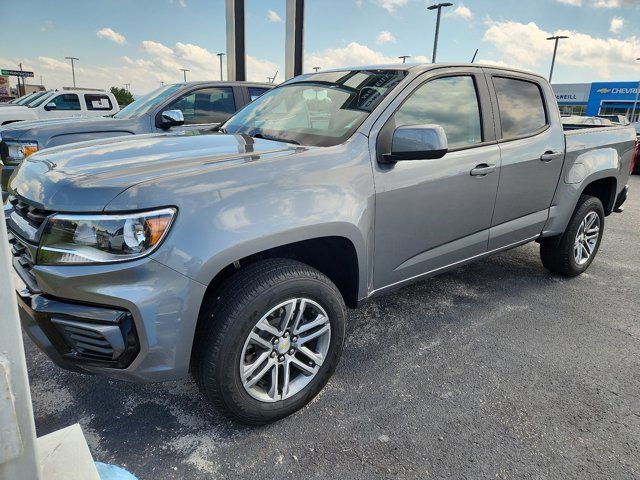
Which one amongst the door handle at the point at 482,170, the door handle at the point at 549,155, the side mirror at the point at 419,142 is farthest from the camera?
the door handle at the point at 549,155

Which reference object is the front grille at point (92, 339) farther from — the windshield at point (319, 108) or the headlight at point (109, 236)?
the windshield at point (319, 108)

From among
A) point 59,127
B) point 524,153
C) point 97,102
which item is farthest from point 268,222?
point 97,102

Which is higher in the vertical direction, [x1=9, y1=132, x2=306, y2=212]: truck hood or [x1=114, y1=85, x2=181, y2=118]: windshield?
[x1=114, y1=85, x2=181, y2=118]: windshield

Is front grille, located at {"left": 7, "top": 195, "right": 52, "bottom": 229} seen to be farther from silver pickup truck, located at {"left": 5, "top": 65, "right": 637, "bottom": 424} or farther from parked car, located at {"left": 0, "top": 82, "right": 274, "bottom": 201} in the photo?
parked car, located at {"left": 0, "top": 82, "right": 274, "bottom": 201}

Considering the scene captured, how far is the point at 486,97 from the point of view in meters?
3.27

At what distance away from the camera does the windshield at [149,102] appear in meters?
6.04

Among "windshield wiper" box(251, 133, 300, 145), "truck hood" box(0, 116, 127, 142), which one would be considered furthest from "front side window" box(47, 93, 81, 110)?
"windshield wiper" box(251, 133, 300, 145)

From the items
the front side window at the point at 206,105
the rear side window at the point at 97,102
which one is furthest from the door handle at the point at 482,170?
the rear side window at the point at 97,102

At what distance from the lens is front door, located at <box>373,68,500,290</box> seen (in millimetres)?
2607

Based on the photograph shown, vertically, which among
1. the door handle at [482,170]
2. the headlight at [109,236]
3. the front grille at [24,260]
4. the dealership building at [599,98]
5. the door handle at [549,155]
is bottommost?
the front grille at [24,260]

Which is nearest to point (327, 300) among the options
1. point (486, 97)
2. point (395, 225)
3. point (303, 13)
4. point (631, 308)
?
point (395, 225)

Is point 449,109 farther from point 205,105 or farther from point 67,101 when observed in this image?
point 67,101

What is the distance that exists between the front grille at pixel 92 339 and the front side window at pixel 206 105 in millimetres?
4742

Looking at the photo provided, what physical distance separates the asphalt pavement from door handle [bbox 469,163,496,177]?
3.62 feet
